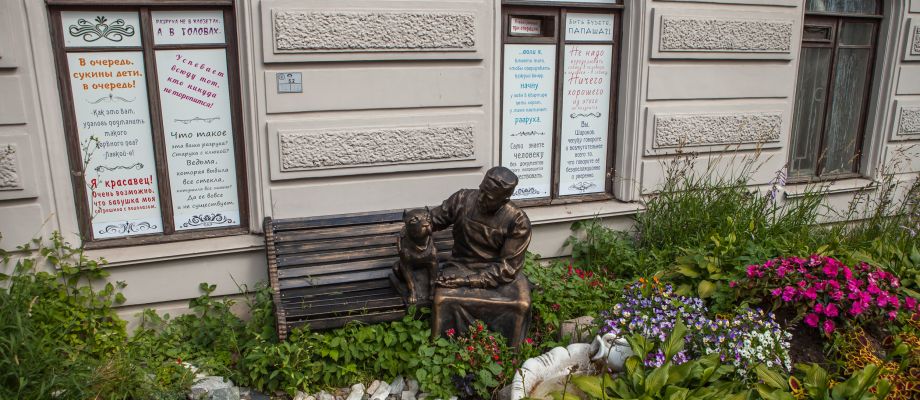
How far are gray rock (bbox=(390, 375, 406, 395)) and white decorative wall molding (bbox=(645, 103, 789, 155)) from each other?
2.87 metres

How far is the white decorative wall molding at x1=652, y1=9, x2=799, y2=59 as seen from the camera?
546 cm

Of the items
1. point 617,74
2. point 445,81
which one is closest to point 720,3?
point 617,74

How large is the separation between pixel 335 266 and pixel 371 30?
165cm

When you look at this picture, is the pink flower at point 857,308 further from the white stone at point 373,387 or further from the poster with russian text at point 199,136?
the poster with russian text at point 199,136

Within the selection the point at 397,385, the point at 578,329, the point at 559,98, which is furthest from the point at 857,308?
the point at 397,385

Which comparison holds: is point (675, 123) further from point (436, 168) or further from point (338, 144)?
point (338, 144)

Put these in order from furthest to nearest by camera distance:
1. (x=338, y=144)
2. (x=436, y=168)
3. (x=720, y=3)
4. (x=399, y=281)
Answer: (x=720, y=3)
(x=436, y=168)
(x=338, y=144)
(x=399, y=281)

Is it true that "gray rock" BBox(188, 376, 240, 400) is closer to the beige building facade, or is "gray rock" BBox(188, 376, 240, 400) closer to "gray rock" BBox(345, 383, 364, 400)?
"gray rock" BBox(345, 383, 364, 400)

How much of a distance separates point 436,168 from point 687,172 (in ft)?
7.54

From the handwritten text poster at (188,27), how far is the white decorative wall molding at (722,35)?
3.34m

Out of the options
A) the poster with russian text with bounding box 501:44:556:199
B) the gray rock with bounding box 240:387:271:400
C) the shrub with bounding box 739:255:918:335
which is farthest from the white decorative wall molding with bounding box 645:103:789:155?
the gray rock with bounding box 240:387:271:400

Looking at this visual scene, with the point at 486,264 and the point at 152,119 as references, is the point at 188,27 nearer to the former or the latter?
the point at 152,119

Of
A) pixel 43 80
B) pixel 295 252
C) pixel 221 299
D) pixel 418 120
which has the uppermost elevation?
pixel 43 80

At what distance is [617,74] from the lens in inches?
222
